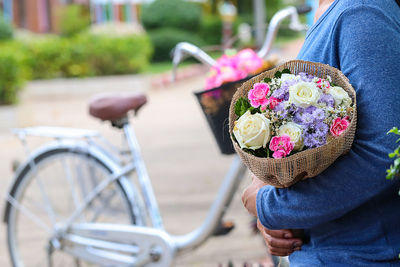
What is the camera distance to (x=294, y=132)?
4.16 ft

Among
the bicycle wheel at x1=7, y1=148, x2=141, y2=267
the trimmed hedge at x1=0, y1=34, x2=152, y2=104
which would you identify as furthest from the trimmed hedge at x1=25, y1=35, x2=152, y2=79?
the bicycle wheel at x1=7, y1=148, x2=141, y2=267

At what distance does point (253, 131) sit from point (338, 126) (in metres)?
0.19

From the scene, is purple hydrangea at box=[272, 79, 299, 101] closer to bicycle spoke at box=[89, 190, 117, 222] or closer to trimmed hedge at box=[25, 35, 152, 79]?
bicycle spoke at box=[89, 190, 117, 222]

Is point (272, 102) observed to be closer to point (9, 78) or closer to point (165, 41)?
point (9, 78)

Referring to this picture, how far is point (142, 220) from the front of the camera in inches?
120

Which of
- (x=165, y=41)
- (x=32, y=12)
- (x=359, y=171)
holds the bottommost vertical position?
(x=165, y=41)

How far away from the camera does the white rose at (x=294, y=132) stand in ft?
4.16

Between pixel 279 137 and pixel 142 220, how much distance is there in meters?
1.89

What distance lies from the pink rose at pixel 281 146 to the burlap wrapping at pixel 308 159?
1 centimetres

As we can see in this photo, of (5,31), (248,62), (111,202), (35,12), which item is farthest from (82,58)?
(248,62)

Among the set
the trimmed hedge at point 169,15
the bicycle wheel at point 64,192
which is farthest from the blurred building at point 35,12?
the bicycle wheel at point 64,192

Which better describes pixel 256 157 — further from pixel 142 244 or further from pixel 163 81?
pixel 163 81

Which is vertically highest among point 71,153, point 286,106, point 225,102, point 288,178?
point 286,106

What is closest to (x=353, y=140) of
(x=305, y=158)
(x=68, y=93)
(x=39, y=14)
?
Result: (x=305, y=158)
